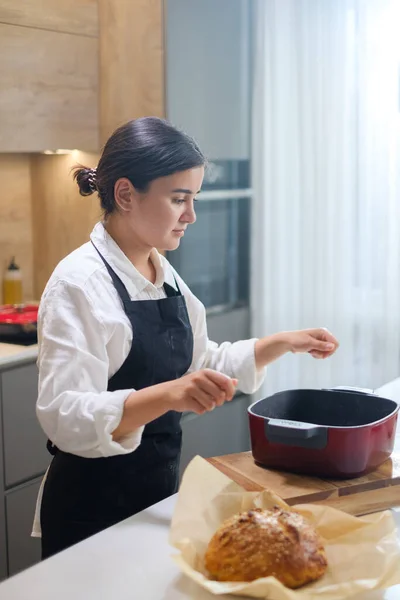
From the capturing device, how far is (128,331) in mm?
1499

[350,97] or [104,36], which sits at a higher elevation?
[104,36]

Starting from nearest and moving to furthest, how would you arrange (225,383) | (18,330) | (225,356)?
(225,383), (225,356), (18,330)

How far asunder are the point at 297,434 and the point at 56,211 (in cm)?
188

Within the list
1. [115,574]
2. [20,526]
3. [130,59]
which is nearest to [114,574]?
[115,574]

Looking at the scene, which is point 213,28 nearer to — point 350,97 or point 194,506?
point 350,97

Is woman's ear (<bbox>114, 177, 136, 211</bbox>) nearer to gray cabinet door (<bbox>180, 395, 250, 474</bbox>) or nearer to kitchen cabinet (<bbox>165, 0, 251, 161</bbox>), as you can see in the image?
kitchen cabinet (<bbox>165, 0, 251, 161</bbox>)

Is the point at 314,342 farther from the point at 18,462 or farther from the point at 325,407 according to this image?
the point at 18,462

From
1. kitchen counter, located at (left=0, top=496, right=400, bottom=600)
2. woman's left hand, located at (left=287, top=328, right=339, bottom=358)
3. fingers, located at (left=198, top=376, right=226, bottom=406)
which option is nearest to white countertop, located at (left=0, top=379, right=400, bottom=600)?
kitchen counter, located at (left=0, top=496, right=400, bottom=600)

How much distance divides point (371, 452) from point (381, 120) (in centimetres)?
168

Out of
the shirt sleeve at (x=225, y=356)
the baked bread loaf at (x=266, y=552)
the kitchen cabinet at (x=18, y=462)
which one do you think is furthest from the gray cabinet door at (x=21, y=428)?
the baked bread loaf at (x=266, y=552)

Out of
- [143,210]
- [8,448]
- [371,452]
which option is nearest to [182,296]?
[143,210]

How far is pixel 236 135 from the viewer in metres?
3.10

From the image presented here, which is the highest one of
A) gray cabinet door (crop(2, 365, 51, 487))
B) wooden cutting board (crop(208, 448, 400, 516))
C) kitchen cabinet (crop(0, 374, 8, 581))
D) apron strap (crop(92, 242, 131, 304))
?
apron strap (crop(92, 242, 131, 304))

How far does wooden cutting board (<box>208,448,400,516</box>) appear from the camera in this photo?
1.34 m
